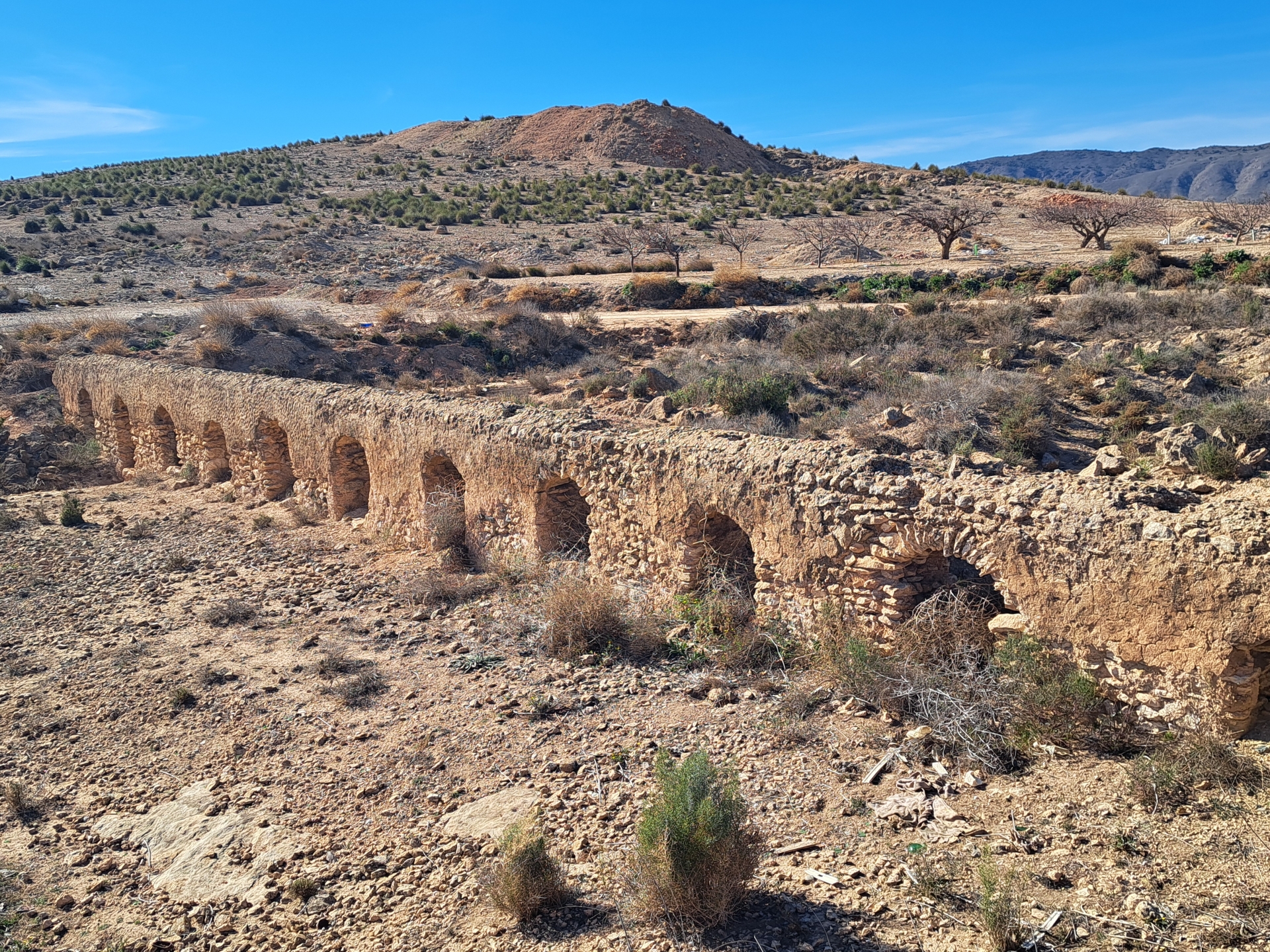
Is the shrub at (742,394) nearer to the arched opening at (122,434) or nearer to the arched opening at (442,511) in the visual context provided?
the arched opening at (442,511)

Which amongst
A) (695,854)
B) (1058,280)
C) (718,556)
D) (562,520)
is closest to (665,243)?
(1058,280)

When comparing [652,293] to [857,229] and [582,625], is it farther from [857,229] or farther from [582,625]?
[582,625]

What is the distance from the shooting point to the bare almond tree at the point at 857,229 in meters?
32.7

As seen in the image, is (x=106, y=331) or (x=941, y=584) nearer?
(x=941, y=584)

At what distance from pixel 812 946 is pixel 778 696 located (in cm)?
231

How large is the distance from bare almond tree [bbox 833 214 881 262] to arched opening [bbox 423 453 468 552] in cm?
2564

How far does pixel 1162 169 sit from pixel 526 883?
137 meters

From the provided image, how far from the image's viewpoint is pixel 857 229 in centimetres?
3462

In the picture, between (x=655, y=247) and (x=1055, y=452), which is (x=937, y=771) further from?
(x=655, y=247)

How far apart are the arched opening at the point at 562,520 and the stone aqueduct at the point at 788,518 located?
0.02 m

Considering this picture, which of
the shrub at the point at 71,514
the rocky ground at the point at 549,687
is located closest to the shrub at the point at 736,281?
the rocky ground at the point at 549,687

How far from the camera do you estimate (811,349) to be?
1834 cm

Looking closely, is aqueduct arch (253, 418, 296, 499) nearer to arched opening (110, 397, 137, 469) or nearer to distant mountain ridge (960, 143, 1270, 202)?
arched opening (110, 397, 137, 469)

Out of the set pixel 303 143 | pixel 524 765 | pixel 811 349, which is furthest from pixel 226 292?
pixel 303 143
